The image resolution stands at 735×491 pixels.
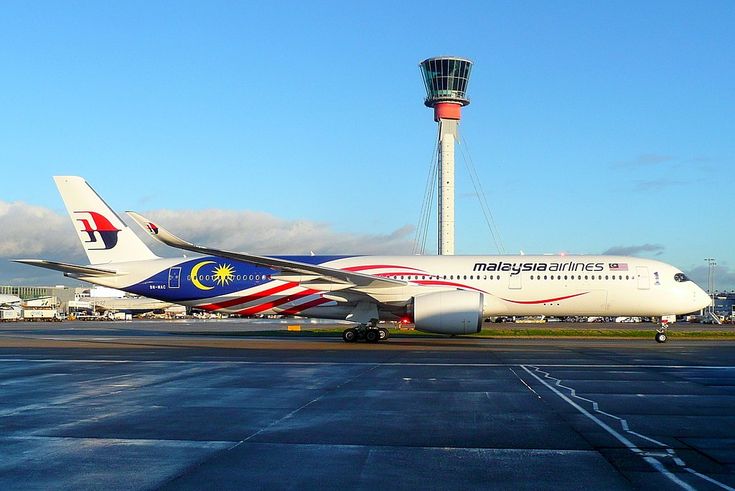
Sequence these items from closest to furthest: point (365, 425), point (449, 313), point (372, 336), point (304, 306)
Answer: point (365, 425) → point (449, 313) → point (372, 336) → point (304, 306)

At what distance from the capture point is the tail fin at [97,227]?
32094 millimetres

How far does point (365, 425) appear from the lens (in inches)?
382

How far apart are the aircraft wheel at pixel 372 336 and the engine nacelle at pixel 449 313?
2.91 metres

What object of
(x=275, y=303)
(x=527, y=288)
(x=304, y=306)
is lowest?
(x=304, y=306)

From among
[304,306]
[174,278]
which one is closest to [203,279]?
[174,278]

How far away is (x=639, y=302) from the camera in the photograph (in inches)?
1163

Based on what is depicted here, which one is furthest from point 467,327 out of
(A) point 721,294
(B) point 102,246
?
(A) point 721,294

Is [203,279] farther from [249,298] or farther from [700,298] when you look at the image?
[700,298]

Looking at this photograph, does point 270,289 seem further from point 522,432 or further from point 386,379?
point 522,432

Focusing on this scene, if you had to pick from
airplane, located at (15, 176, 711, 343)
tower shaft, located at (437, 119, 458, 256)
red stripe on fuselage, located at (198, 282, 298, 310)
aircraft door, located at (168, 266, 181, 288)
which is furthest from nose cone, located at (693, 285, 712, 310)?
tower shaft, located at (437, 119, 458, 256)

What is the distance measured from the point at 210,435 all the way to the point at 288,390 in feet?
15.8

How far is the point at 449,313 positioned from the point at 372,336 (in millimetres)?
4237

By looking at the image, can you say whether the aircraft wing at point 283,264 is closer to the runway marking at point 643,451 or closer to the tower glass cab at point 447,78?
the runway marking at point 643,451

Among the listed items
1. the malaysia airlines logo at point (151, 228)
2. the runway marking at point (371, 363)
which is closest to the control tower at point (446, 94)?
the malaysia airlines logo at point (151, 228)
